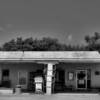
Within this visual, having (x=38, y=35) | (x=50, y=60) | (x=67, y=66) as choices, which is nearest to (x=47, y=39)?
(x=38, y=35)

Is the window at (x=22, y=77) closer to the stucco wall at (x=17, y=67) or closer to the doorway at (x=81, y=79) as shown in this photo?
the stucco wall at (x=17, y=67)

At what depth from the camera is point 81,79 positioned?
22062 mm

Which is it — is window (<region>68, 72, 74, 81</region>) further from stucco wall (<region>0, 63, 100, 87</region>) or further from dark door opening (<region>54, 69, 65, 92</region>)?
dark door opening (<region>54, 69, 65, 92</region>)

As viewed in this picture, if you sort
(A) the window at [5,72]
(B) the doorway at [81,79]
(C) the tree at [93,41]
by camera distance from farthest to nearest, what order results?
(C) the tree at [93,41]
(A) the window at [5,72]
(B) the doorway at [81,79]

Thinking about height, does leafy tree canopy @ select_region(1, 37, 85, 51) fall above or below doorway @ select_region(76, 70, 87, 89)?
above

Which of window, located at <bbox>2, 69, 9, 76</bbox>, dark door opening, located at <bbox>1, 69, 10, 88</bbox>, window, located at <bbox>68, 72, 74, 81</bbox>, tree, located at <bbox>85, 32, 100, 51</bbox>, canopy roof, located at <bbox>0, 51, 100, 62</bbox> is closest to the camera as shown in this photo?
canopy roof, located at <bbox>0, 51, 100, 62</bbox>

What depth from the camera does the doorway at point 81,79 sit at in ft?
72.0

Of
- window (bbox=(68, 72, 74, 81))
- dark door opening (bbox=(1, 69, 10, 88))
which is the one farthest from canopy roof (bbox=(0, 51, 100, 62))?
window (bbox=(68, 72, 74, 81))

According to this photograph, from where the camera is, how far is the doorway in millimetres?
21938

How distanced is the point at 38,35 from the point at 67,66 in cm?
3791

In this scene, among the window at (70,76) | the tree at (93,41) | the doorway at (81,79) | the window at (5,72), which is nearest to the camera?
the doorway at (81,79)

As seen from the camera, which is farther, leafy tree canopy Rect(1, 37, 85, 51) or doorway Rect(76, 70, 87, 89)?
leafy tree canopy Rect(1, 37, 85, 51)

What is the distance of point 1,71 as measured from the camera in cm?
2216

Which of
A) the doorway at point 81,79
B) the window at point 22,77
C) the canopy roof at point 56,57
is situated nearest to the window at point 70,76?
the doorway at point 81,79
